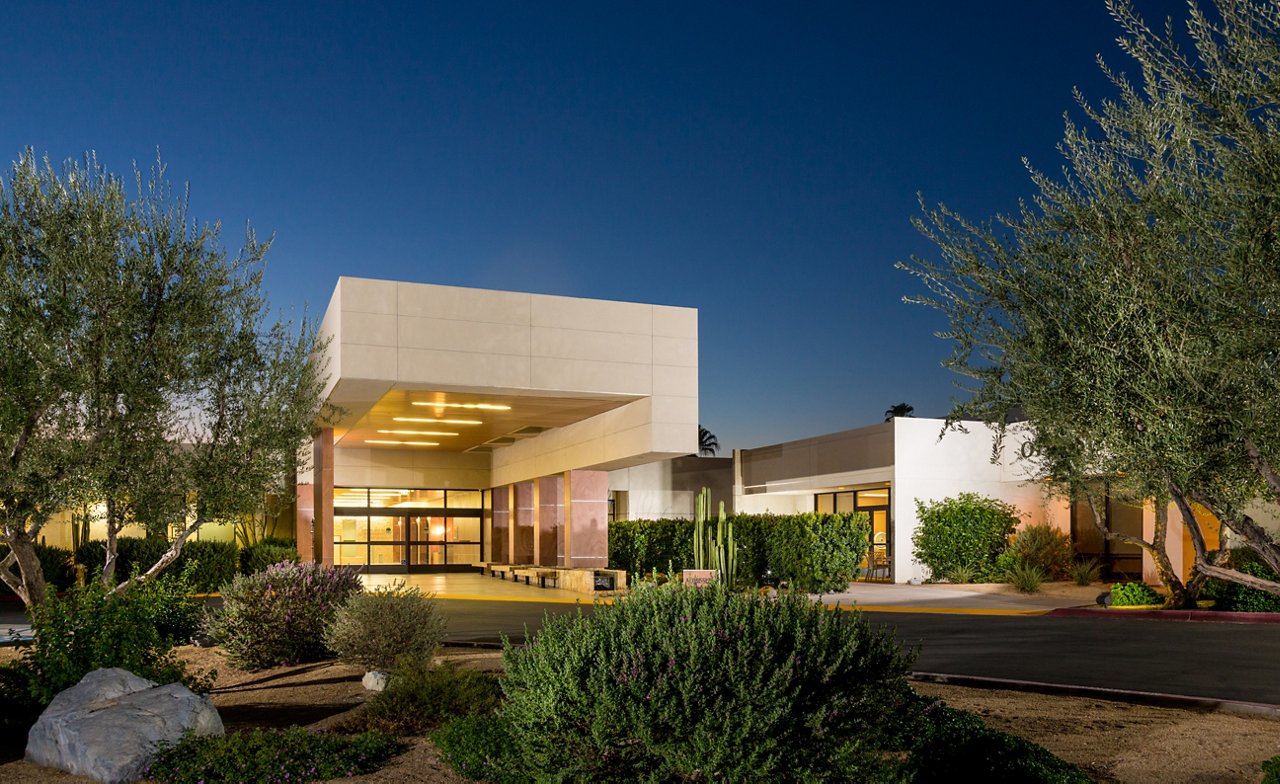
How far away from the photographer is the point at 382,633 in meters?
11.2

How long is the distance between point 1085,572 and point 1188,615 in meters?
6.61

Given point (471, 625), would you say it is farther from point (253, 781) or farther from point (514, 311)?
point (253, 781)

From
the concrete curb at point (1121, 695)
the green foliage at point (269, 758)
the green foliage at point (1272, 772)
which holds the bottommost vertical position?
the concrete curb at point (1121, 695)

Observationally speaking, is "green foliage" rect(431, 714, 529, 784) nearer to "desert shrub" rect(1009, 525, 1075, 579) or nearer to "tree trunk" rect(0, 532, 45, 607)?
"tree trunk" rect(0, 532, 45, 607)

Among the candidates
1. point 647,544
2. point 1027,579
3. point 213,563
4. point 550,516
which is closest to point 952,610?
point 1027,579

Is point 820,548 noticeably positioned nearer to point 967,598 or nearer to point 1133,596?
point 967,598

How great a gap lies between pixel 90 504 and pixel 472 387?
29.6 ft

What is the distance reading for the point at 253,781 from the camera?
7098 mm

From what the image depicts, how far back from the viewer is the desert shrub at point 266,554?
84.9ft

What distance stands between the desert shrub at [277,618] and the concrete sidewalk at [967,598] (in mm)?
11111

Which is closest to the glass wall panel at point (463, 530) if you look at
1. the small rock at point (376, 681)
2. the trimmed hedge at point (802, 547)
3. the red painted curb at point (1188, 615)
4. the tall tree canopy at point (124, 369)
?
the trimmed hedge at point (802, 547)

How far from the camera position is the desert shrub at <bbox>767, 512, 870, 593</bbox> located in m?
26.2

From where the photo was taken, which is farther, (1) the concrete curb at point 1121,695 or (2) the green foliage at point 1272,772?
(1) the concrete curb at point 1121,695

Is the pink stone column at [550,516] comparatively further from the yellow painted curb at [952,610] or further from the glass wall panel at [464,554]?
the yellow painted curb at [952,610]
